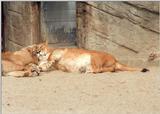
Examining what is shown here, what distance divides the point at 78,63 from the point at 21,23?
5.03 ft

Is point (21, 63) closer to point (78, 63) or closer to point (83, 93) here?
point (78, 63)

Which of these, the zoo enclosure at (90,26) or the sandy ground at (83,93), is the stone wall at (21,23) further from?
the sandy ground at (83,93)

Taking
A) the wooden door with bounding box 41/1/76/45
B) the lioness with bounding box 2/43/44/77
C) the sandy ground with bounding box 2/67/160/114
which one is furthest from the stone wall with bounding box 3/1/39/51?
the sandy ground with bounding box 2/67/160/114

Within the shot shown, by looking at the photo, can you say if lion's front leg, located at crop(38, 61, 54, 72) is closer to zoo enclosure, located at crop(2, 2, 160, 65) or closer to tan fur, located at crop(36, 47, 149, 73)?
tan fur, located at crop(36, 47, 149, 73)

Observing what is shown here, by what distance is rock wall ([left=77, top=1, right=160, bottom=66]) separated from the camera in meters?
9.87

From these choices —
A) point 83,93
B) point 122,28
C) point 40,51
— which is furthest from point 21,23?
point 83,93

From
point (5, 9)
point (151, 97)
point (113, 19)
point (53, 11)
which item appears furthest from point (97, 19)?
point (151, 97)

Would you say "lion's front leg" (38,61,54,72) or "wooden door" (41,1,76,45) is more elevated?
"wooden door" (41,1,76,45)

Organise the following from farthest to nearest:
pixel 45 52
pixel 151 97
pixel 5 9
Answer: pixel 5 9
pixel 45 52
pixel 151 97

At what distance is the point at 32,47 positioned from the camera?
9648mm

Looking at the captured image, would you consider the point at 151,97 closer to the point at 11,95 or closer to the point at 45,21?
the point at 11,95

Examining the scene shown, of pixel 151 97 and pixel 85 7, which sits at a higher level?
pixel 85 7

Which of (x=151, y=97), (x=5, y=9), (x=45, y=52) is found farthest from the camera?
(x=5, y=9)

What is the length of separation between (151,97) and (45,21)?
13.0 feet
